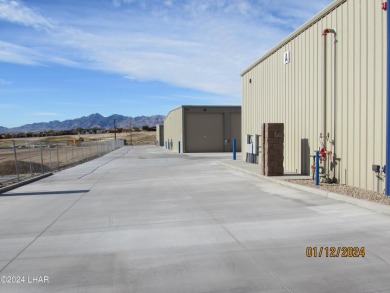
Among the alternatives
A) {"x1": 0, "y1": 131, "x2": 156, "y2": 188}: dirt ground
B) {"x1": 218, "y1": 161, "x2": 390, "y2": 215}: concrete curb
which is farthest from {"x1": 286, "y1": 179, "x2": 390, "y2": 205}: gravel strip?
{"x1": 0, "y1": 131, "x2": 156, "y2": 188}: dirt ground

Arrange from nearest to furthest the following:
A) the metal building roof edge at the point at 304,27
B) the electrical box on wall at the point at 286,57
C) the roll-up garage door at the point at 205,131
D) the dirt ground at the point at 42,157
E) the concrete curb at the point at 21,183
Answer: the metal building roof edge at the point at 304,27
the concrete curb at the point at 21,183
the electrical box on wall at the point at 286,57
the dirt ground at the point at 42,157
the roll-up garage door at the point at 205,131

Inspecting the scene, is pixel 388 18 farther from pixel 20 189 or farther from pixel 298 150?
pixel 20 189

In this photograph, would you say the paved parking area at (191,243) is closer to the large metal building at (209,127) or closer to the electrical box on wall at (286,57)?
the electrical box on wall at (286,57)

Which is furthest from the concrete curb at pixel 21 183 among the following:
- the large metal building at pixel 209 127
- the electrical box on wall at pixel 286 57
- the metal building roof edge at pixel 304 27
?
the large metal building at pixel 209 127

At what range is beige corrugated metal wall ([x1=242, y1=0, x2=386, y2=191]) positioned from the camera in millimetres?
10391

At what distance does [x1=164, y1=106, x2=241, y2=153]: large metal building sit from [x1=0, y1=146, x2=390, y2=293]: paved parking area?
1181 inches

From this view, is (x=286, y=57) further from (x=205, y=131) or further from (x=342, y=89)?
(x=205, y=131)

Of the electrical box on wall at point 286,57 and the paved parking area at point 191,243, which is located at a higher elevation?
the electrical box on wall at point 286,57

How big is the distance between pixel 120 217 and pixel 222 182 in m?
6.42

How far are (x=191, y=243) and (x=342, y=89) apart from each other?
26.7ft
